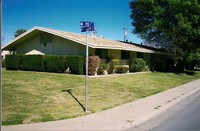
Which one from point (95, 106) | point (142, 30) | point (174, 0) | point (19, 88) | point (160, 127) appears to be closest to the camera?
point (160, 127)

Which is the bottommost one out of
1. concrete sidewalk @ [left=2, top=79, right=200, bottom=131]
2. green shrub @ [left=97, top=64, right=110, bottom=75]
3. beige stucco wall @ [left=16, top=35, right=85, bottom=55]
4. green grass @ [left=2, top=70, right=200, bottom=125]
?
concrete sidewalk @ [left=2, top=79, right=200, bottom=131]

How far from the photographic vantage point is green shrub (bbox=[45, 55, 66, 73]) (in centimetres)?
2169

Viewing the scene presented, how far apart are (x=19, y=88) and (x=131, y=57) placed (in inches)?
761

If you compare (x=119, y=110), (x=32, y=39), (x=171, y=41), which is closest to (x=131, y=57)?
(x=171, y=41)

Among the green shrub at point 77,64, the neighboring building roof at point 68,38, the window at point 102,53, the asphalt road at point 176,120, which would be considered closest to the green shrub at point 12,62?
the neighboring building roof at point 68,38

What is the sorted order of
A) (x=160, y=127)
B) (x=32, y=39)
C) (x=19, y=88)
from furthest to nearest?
(x=32, y=39) < (x=19, y=88) < (x=160, y=127)

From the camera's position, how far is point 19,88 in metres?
13.2

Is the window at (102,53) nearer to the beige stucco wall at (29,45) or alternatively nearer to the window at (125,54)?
the window at (125,54)

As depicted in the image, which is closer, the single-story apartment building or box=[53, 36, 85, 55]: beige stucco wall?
the single-story apartment building

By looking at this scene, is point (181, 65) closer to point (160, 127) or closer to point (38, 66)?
point (38, 66)

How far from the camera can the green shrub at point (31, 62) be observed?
23.0 m

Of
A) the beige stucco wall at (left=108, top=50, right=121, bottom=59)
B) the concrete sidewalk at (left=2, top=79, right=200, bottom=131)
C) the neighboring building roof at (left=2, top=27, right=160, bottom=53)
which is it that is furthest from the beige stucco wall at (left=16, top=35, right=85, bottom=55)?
the concrete sidewalk at (left=2, top=79, right=200, bottom=131)

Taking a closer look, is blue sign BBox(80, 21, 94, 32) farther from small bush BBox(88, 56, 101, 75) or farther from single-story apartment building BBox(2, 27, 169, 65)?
single-story apartment building BBox(2, 27, 169, 65)

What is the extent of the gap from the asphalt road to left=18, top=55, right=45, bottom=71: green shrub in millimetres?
13760
